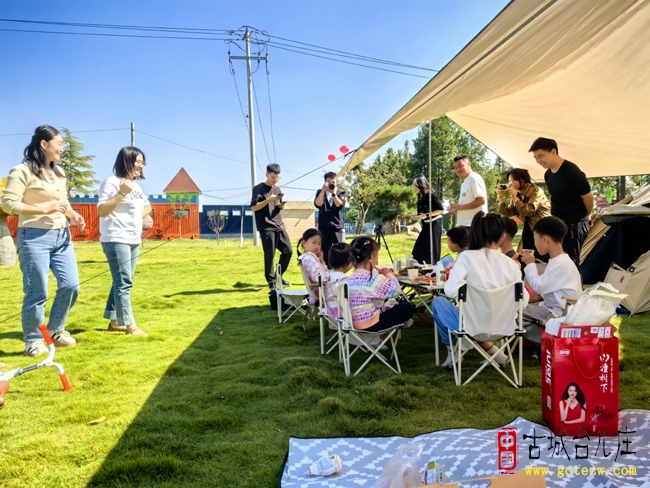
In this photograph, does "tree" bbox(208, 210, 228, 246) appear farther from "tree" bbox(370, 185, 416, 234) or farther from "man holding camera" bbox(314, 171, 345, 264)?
"man holding camera" bbox(314, 171, 345, 264)

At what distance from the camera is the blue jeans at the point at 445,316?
316 centimetres

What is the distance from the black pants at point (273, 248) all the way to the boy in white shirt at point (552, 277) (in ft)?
11.3

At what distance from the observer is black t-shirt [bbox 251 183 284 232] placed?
6.12m

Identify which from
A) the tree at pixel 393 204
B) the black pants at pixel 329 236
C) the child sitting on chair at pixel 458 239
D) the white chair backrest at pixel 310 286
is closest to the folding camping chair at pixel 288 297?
the white chair backrest at pixel 310 286

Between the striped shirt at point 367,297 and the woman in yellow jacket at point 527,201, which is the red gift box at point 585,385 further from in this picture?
the woman in yellow jacket at point 527,201

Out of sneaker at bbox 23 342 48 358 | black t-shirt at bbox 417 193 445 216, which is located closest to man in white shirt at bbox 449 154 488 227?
black t-shirt at bbox 417 193 445 216

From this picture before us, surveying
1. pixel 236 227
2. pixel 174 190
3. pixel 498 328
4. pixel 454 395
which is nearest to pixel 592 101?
pixel 498 328

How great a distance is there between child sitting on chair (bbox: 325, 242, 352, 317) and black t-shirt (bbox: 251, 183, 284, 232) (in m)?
2.31

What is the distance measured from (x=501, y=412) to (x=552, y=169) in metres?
2.39

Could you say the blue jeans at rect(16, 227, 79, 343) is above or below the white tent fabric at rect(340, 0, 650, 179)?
below

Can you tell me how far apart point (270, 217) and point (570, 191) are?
3.47m

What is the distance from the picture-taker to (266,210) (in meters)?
6.13

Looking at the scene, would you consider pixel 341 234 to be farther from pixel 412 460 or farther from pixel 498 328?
pixel 412 460

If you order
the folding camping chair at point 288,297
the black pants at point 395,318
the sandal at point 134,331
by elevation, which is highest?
the black pants at point 395,318
